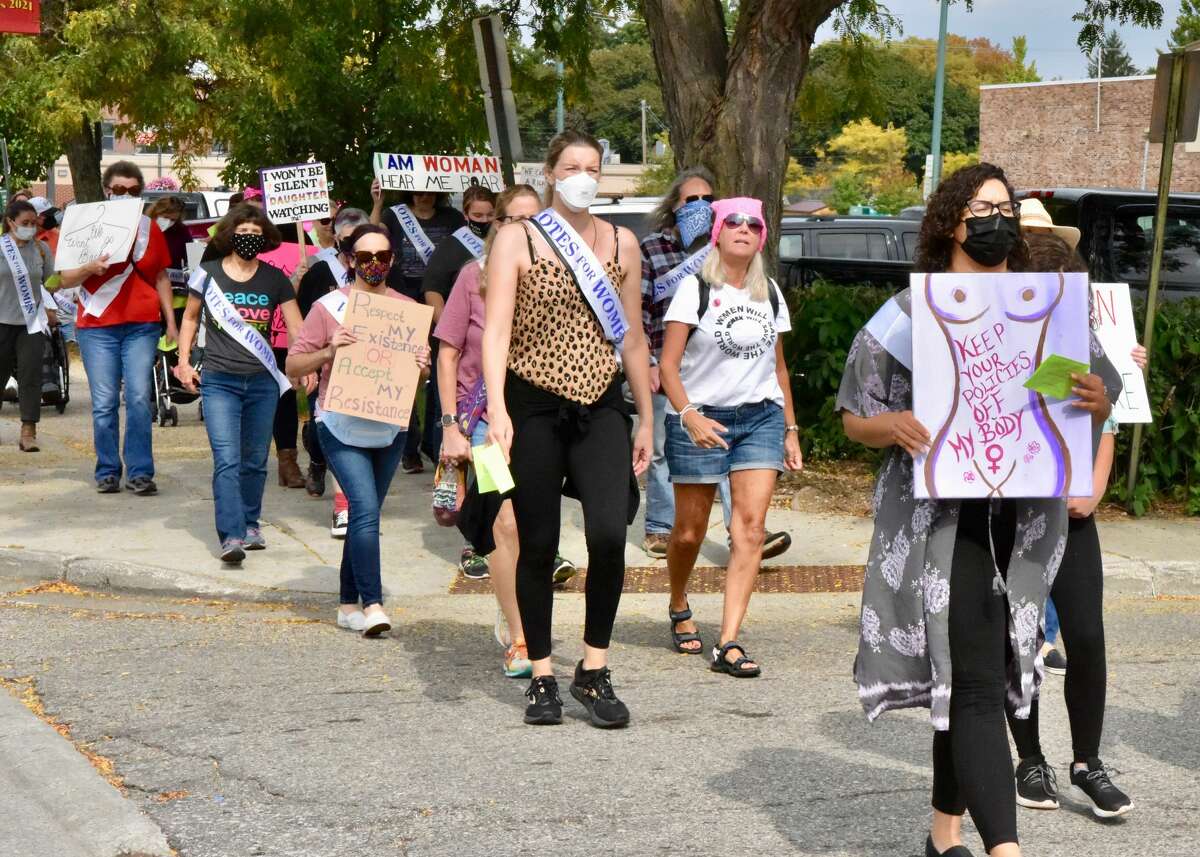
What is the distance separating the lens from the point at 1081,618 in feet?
16.4

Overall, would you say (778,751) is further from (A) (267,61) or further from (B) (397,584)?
(A) (267,61)

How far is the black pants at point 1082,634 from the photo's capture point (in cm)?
501

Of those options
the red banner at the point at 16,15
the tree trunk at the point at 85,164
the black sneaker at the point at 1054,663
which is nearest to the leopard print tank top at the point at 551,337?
the black sneaker at the point at 1054,663

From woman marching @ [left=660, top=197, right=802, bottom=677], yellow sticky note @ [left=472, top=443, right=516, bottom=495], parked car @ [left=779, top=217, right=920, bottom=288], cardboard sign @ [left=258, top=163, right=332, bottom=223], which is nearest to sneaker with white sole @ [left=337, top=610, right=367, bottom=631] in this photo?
woman marching @ [left=660, top=197, right=802, bottom=677]

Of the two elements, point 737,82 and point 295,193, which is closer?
point 737,82

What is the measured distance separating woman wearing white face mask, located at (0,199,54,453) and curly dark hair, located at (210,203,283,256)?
169 inches

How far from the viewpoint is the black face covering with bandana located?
905cm

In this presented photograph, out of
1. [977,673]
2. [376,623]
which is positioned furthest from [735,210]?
[977,673]

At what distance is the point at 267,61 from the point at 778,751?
11.8m

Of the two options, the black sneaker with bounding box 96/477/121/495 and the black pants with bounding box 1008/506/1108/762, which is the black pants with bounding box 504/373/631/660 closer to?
the black pants with bounding box 1008/506/1108/762

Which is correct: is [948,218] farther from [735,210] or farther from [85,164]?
[85,164]

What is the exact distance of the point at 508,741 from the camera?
577cm

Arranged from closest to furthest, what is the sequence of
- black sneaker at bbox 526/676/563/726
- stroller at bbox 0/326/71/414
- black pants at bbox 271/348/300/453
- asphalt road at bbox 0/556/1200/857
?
asphalt road at bbox 0/556/1200/857
black sneaker at bbox 526/676/563/726
black pants at bbox 271/348/300/453
stroller at bbox 0/326/71/414

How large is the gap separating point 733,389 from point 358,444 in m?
1.67
